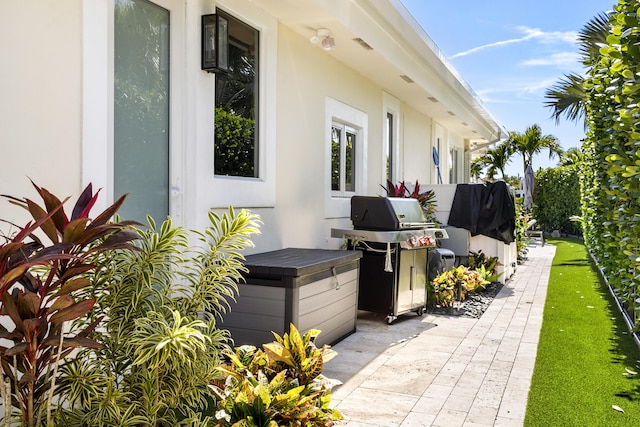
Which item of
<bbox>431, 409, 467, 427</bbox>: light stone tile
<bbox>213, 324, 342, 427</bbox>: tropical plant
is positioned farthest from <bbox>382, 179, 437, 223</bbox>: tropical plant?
<bbox>213, 324, 342, 427</bbox>: tropical plant

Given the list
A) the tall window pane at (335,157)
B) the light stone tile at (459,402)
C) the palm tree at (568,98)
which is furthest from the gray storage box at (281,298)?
the palm tree at (568,98)

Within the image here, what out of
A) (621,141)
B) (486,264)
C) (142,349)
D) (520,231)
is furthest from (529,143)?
(142,349)

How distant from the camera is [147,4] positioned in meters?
4.06

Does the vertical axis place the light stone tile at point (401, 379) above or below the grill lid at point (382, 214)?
below

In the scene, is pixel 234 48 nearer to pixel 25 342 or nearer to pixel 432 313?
pixel 25 342

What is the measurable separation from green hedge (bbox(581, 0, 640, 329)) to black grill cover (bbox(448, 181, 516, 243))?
1.71m

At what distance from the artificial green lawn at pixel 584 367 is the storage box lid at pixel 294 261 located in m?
1.98

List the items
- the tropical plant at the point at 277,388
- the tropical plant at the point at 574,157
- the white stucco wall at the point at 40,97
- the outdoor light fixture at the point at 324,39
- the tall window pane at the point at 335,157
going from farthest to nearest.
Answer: the tropical plant at the point at 574,157 < the tall window pane at the point at 335,157 < the outdoor light fixture at the point at 324,39 < the white stucco wall at the point at 40,97 < the tropical plant at the point at 277,388

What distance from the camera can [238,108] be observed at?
17.1 ft

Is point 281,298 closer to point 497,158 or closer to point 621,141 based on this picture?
point 621,141

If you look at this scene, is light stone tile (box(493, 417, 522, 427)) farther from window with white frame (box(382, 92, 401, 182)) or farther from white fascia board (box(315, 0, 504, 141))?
window with white frame (box(382, 92, 401, 182))

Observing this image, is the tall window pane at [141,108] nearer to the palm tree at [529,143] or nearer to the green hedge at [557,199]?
the green hedge at [557,199]

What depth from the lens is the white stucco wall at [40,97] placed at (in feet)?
9.82

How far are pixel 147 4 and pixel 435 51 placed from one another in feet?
18.0
